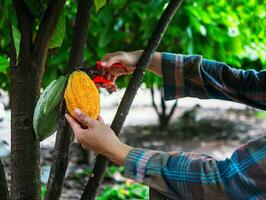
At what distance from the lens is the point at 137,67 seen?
1262 millimetres

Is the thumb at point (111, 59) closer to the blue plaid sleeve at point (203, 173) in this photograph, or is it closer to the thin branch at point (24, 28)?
the thin branch at point (24, 28)

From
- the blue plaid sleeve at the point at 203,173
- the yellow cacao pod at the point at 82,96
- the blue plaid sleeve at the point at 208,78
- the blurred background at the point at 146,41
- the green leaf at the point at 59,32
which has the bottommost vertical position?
the blurred background at the point at 146,41

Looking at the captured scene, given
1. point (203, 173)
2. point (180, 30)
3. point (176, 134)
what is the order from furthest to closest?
point (176, 134)
point (180, 30)
point (203, 173)

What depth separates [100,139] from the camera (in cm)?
100

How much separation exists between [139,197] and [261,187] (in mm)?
1979

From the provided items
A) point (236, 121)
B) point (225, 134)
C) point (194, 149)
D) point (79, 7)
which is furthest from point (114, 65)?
point (236, 121)

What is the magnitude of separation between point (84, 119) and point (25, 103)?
0.29 metres

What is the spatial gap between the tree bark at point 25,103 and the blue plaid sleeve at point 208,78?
1.17ft

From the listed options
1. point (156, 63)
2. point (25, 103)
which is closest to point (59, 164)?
point (25, 103)

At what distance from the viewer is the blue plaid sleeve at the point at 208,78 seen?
1.35 m

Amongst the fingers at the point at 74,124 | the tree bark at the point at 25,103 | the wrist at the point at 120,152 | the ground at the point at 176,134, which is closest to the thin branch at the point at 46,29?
the tree bark at the point at 25,103

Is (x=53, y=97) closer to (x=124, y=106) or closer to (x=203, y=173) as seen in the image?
(x=124, y=106)

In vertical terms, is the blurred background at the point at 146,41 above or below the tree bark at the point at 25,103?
below

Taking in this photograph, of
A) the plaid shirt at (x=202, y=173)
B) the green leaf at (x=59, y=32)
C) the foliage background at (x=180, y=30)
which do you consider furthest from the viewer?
the foliage background at (x=180, y=30)
